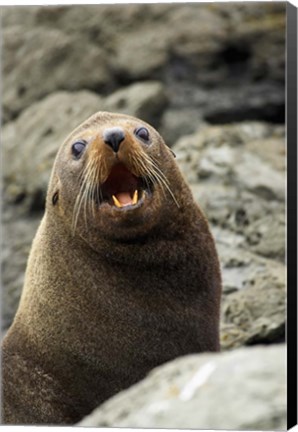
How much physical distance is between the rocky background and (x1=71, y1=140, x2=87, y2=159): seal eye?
2.09m

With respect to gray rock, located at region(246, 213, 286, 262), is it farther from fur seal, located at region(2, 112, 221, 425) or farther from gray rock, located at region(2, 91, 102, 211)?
gray rock, located at region(2, 91, 102, 211)

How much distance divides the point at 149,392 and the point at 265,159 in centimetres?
498

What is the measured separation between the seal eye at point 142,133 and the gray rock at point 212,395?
6.78 ft

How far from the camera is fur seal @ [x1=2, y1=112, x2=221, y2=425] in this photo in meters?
8.47

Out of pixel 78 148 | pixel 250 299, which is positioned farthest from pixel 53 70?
pixel 78 148

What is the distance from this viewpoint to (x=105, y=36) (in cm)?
1284

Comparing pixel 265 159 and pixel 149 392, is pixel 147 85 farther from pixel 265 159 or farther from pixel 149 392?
pixel 149 392

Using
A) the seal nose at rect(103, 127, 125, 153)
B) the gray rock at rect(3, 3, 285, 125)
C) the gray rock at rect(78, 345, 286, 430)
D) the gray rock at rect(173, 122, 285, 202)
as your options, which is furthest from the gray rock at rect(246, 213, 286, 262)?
the gray rock at rect(78, 345, 286, 430)

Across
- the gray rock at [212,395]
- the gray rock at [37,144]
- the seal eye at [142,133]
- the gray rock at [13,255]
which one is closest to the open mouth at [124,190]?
the seal eye at [142,133]

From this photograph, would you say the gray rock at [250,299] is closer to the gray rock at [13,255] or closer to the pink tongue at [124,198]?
the pink tongue at [124,198]

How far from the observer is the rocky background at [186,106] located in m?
10.4

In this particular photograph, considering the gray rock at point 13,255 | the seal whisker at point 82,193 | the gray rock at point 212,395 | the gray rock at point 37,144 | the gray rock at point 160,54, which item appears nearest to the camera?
the gray rock at point 212,395

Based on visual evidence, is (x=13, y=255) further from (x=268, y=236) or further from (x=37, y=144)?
(x=268, y=236)

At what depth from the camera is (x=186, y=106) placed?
40.9 feet
